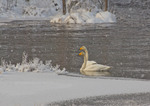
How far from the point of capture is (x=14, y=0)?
54.7 m

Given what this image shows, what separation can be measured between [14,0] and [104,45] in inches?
1347

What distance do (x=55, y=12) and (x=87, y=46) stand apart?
2850cm

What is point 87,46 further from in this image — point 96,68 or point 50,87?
point 50,87

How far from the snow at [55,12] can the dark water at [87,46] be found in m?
7.06

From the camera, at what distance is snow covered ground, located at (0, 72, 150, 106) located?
376 inches

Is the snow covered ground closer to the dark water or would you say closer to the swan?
the swan

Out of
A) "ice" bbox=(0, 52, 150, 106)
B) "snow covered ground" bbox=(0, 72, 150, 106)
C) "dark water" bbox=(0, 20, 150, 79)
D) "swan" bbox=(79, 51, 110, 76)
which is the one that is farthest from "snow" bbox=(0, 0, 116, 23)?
"snow covered ground" bbox=(0, 72, 150, 106)

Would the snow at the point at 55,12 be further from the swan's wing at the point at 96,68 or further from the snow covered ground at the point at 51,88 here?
the snow covered ground at the point at 51,88

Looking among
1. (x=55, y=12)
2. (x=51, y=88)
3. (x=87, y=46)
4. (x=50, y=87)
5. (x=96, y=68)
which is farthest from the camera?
(x=55, y=12)

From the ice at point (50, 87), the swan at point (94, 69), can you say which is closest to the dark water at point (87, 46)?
the swan at point (94, 69)

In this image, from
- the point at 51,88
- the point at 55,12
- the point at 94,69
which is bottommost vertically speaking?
the point at 94,69

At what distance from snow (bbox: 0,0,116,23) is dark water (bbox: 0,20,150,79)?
7.06 metres

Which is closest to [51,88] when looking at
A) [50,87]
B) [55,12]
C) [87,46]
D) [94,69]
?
[50,87]

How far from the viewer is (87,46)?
866 inches
